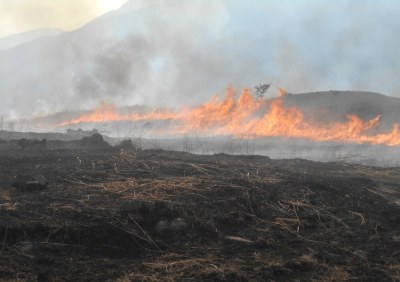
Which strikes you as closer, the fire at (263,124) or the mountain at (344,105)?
the fire at (263,124)

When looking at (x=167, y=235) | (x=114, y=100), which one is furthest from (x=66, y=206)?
(x=114, y=100)

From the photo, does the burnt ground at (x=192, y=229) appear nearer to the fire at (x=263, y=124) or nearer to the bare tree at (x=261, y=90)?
the fire at (x=263, y=124)

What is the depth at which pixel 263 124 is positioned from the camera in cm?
2798

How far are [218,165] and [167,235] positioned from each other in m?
5.03

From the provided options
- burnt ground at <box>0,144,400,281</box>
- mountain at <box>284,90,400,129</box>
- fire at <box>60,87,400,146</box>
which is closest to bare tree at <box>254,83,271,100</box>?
mountain at <box>284,90,400,129</box>

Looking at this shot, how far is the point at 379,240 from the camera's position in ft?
18.8

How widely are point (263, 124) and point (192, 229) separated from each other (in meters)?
22.9

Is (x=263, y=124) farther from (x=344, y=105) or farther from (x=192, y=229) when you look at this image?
(x=192, y=229)

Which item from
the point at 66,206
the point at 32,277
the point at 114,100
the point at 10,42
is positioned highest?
the point at 10,42

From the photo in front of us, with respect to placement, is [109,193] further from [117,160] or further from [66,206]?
[117,160]

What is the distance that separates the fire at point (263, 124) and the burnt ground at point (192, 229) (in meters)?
17.1

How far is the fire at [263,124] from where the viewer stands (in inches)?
1073

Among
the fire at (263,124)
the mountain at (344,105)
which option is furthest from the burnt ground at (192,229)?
the mountain at (344,105)

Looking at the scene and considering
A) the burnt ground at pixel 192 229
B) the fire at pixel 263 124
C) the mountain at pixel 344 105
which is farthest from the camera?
the mountain at pixel 344 105
